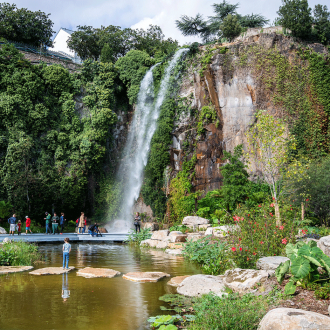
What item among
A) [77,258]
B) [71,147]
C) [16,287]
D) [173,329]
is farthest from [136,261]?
[71,147]

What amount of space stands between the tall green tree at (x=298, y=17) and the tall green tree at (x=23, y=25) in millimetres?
22735

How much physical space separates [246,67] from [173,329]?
21.0 meters

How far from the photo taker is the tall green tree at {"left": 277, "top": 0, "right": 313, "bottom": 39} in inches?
874

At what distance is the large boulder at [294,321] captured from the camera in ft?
12.5

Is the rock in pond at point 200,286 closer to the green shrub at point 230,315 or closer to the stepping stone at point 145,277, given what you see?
the stepping stone at point 145,277

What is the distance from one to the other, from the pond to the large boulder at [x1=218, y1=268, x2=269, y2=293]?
1309 millimetres

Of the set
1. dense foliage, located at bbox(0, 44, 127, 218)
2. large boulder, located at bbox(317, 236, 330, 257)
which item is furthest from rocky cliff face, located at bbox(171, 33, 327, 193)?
large boulder, located at bbox(317, 236, 330, 257)

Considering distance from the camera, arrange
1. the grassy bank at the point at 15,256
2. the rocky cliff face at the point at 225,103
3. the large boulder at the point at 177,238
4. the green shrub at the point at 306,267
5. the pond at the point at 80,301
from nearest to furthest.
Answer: the green shrub at the point at 306,267
the pond at the point at 80,301
the grassy bank at the point at 15,256
the large boulder at the point at 177,238
the rocky cliff face at the point at 225,103

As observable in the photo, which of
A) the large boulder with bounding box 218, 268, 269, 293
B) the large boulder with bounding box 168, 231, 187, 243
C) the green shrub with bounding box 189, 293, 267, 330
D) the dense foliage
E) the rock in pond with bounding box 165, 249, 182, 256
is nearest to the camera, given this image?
the green shrub with bounding box 189, 293, 267, 330

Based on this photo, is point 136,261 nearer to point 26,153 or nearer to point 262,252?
point 262,252

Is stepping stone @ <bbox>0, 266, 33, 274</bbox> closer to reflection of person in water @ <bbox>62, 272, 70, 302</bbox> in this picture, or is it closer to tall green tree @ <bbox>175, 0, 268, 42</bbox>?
reflection of person in water @ <bbox>62, 272, 70, 302</bbox>

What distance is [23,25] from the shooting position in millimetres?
32594

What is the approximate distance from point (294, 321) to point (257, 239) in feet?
13.0

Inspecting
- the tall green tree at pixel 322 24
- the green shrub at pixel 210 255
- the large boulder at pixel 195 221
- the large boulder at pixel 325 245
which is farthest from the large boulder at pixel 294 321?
the tall green tree at pixel 322 24
